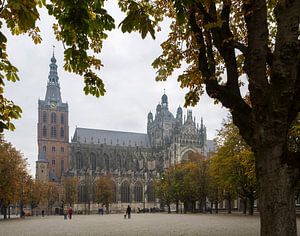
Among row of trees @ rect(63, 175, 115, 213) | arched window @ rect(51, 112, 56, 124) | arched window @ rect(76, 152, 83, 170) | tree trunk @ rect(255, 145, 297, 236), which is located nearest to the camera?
tree trunk @ rect(255, 145, 297, 236)

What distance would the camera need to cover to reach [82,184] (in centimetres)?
10888

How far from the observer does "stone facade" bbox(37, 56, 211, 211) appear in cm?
11481

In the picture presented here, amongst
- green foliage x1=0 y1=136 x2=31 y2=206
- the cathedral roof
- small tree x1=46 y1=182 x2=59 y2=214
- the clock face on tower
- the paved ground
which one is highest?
the clock face on tower

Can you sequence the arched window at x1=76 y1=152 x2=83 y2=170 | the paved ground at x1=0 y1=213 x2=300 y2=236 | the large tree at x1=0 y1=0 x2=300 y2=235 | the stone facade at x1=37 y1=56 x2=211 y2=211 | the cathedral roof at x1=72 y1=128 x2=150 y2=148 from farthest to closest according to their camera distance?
the cathedral roof at x1=72 y1=128 x2=150 y2=148 → the arched window at x1=76 y1=152 x2=83 y2=170 → the stone facade at x1=37 y1=56 x2=211 y2=211 → the paved ground at x1=0 y1=213 x2=300 y2=236 → the large tree at x1=0 y1=0 x2=300 y2=235

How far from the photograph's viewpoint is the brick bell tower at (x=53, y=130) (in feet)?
399

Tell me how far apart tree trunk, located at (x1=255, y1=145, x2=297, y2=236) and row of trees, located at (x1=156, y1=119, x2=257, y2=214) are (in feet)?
77.4

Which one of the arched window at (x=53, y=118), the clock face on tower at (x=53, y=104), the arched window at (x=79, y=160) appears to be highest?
the clock face on tower at (x=53, y=104)

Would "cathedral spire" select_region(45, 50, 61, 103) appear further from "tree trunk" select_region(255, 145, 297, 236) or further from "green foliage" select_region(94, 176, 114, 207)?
"tree trunk" select_region(255, 145, 297, 236)

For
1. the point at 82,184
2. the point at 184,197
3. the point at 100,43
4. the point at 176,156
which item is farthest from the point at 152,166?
the point at 100,43

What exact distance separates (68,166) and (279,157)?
11868cm

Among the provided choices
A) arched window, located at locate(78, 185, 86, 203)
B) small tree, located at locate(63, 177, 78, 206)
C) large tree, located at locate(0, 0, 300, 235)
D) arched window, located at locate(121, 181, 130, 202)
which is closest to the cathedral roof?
arched window, located at locate(121, 181, 130, 202)

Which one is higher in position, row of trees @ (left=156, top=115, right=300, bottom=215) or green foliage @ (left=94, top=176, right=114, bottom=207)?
row of trees @ (left=156, top=115, right=300, bottom=215)

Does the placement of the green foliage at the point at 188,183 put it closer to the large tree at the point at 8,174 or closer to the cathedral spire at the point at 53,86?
the large tree at the point at 8,174

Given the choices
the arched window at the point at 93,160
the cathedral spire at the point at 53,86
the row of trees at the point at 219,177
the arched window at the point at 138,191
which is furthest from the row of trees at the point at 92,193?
the cathedral spire at the point at 53,86
